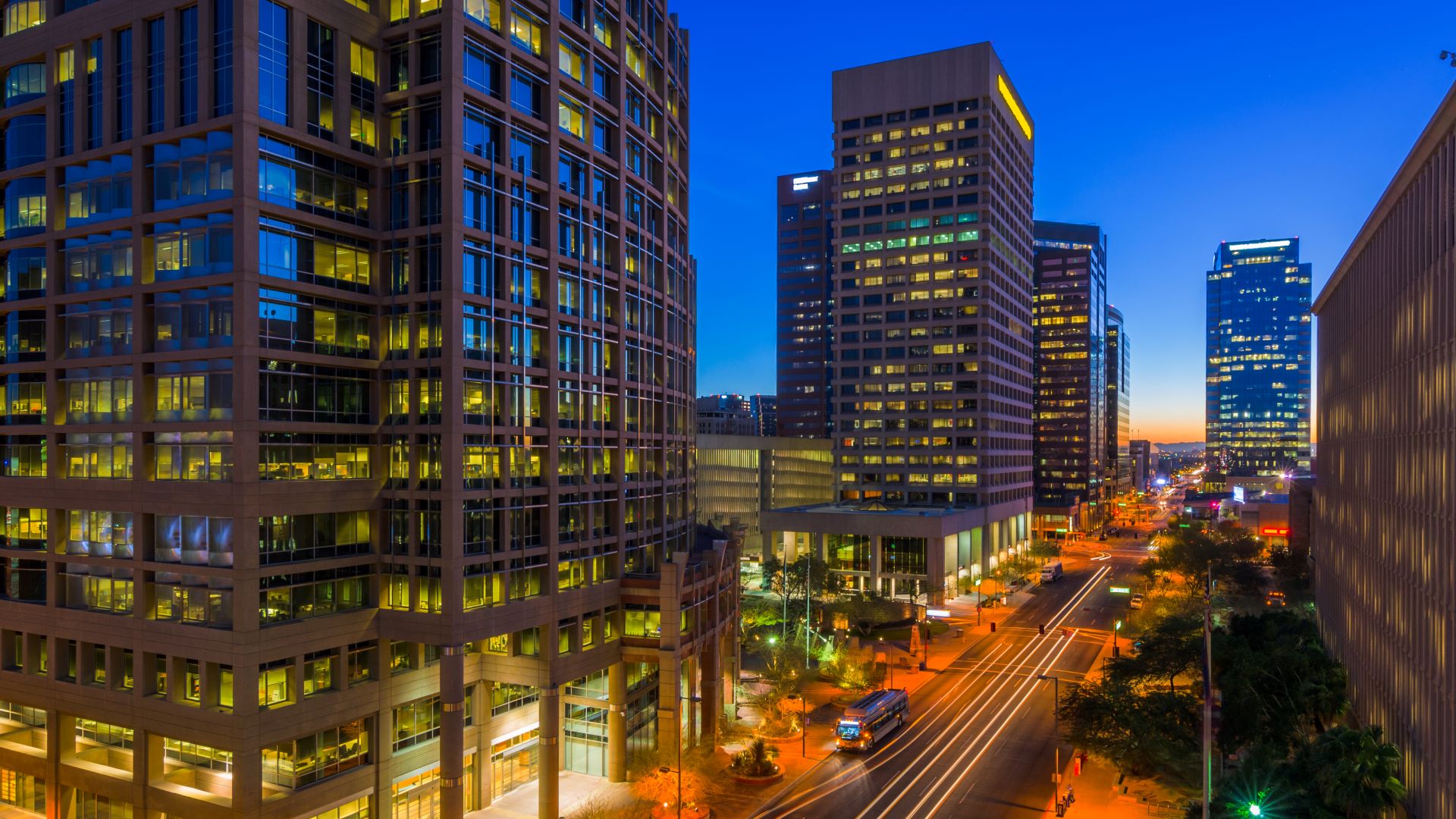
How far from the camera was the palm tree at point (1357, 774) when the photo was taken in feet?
117

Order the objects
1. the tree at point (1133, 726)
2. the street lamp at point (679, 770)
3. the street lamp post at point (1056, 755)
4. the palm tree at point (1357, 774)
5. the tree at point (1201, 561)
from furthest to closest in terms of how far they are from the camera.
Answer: the tree at point (1201, 561) < the street lamp post at point (1056, 755) < the tree at point (1133, 726) < the street lamp at point (679, 770) < the palm tree at point (1357, 774)

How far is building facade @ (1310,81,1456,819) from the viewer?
3397 cm

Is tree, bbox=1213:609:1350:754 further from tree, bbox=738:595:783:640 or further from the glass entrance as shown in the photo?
tree, bbox=738:595:783:640

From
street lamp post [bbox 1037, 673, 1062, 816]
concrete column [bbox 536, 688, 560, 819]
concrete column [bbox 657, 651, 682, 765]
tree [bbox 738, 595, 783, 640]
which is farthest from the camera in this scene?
tree [bbox 738, 595, 783, 640]

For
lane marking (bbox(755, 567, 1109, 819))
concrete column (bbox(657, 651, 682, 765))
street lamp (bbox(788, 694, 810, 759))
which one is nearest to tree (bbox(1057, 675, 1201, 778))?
lane marking (bbox(755, 567, 1109, 819))

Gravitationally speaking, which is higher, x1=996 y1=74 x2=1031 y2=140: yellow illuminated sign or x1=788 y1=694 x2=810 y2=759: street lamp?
x1=996 y1=74 x2=1031 y2=140: yellow illuminated sign

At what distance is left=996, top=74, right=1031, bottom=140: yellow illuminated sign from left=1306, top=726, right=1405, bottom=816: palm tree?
130 metres

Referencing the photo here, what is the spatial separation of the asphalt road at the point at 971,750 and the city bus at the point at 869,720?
784 millimetres

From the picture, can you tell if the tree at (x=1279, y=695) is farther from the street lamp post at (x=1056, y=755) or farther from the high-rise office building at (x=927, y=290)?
the high-rise office building at (x=927, y=290)

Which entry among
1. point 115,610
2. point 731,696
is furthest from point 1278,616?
point 115,610

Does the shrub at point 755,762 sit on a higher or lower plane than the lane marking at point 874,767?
higher

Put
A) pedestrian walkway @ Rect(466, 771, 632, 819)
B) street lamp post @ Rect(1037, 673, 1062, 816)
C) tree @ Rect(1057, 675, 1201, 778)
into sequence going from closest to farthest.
→ tree @ Rect(1057, 675, 1201, 778) → street lamp post @ Rect(1037, 673, 1062, 816) → pedestrian walkway @ Rect(466, 771, 632, 819)

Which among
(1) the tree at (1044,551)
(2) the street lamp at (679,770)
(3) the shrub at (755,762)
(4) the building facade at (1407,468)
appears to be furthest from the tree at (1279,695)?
(1) the tree at (1044,551)

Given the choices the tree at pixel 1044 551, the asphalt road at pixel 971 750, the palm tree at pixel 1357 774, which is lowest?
the tree at pixel 1044 551
